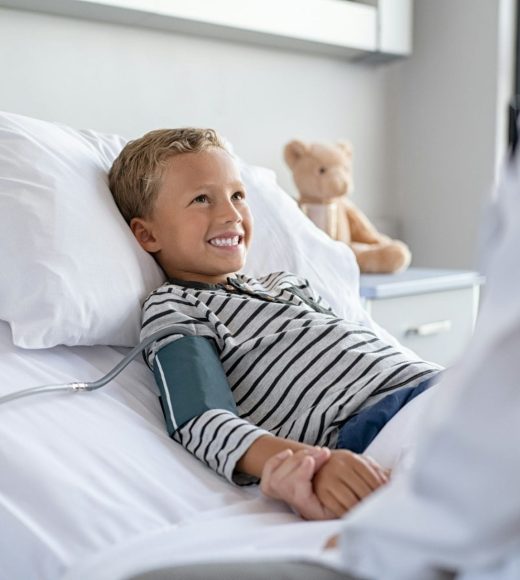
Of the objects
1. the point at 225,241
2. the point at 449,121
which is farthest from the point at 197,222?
the point at 449,121

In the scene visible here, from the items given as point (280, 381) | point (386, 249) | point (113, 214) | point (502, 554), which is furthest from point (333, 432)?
point (386, 249)

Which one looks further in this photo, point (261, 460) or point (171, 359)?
point (171, 359)

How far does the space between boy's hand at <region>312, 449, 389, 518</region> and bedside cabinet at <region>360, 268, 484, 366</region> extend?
1.02 m

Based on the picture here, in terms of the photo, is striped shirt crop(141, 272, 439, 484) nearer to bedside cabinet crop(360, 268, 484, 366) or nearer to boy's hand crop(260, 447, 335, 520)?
boy's hand crop(260, 447, 335, 520)

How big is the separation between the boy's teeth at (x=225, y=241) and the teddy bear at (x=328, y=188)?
87cm

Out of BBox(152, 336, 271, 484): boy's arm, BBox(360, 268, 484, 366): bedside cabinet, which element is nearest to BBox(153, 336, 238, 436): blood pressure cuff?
BBox(152, 336, 271, 484): boy's arm

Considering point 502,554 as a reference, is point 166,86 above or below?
above

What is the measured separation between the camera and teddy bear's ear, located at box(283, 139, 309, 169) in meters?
2.23

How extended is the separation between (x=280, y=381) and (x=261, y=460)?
202 millimetres

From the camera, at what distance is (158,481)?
3.02ft

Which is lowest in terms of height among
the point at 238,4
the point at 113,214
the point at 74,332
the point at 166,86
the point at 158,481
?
the point at 158,481

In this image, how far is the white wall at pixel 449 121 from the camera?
2639mm

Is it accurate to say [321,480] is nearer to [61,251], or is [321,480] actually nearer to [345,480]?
[345,480]

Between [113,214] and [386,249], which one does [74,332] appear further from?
[386,249]
